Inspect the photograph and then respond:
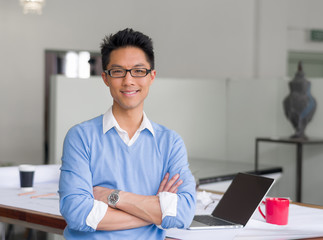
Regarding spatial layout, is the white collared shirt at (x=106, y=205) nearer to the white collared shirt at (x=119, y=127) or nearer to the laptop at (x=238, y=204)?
the white collared shirt at (x=119, y=127)

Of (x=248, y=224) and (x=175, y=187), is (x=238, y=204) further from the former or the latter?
(x=175, y=187)

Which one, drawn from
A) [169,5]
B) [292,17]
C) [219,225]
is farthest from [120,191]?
[292,17]

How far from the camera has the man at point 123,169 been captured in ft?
3.93

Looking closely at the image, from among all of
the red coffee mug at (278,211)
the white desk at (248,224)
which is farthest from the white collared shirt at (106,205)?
the red coffee mug at (278,211)

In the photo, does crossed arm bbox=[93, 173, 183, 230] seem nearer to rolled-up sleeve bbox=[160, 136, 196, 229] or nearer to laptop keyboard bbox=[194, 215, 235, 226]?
rolled-up sleeve bbox=[160, 136, 196, 229]

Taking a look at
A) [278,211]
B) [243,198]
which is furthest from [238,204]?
[278,211]

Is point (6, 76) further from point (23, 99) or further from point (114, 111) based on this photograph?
point (114, 111)

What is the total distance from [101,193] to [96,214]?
0.06 metres

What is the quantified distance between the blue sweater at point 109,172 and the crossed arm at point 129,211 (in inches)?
0.9

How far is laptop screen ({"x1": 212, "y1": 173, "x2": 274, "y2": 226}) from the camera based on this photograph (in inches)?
74.1

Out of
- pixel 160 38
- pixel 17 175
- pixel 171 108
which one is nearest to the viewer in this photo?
pixel 17 175

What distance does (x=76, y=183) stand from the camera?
1.19m

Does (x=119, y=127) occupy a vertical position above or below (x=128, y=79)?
below

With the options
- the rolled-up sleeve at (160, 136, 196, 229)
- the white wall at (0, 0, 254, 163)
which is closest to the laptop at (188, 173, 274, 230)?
the rolled-up sleeve at (160, 136, 196, 229)
